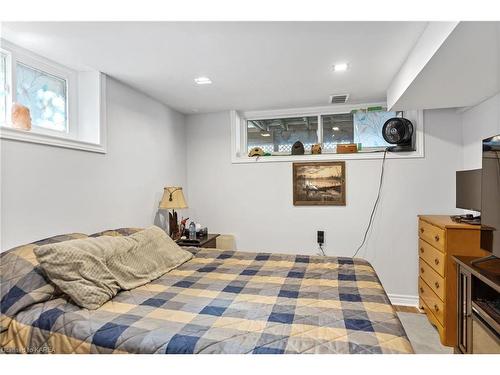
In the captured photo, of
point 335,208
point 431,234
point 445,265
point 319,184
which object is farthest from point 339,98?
point 445,265

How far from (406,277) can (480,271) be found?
159 cm

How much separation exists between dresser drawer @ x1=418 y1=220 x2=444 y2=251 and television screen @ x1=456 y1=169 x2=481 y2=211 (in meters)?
0.34

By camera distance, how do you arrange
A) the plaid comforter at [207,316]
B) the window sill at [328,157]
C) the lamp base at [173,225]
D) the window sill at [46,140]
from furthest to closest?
the lamp base at [173,225] < the window sill at [328,157] < the window sill at [46,140] < the plaid comforter at [207,316]

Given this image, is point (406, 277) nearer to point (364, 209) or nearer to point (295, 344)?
point (364, 209)

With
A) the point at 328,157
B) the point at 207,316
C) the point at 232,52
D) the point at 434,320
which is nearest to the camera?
the point at 207,316

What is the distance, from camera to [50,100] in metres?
2.18

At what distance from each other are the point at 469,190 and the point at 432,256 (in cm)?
67

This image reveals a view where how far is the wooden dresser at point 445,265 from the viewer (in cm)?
222

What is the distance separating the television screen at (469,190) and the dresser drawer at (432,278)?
65 centimetres

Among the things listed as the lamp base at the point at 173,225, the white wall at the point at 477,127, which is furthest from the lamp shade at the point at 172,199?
the white wall at the point at 477,127

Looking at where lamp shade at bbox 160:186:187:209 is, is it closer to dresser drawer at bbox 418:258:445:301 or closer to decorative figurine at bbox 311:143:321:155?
decorative figurine at bbox 311:143:321:155

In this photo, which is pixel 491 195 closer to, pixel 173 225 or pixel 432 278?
pixel 432 278

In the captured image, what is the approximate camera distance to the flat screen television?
1677 mm

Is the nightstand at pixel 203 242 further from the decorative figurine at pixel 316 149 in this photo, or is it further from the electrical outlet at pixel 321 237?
the decorative figurine at pixel 316 149
